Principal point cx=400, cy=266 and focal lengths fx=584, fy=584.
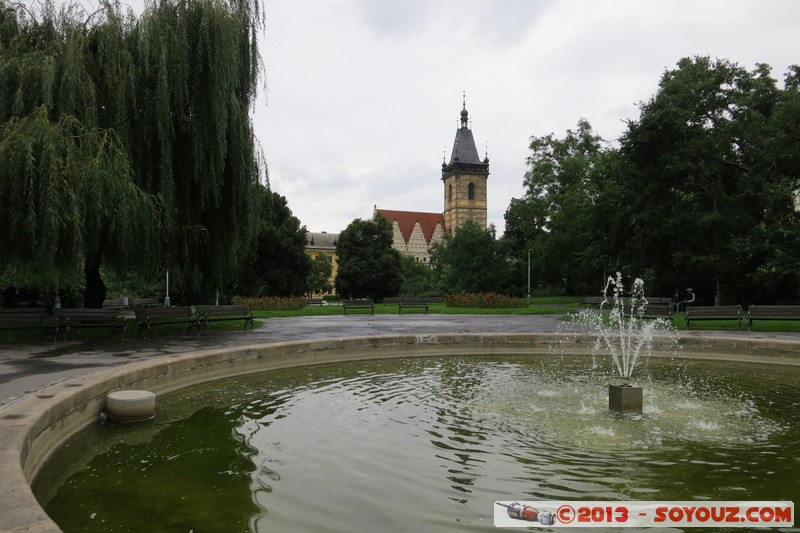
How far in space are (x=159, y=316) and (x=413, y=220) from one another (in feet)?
324

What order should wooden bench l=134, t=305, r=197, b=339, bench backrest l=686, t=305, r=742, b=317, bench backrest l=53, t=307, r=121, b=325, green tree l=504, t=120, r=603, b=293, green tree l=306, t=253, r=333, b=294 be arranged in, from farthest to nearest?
green tree l=306, t=253, r=333, b=294, green tree l=504, t=120, r=603, b=293, bench backrest l=686, t=305, r=742, b=317, wooden bench l=134, t=305, r=197, b=339, bench backrest l=53, t=307, r=121, b=325

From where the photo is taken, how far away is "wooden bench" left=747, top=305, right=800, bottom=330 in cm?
1727

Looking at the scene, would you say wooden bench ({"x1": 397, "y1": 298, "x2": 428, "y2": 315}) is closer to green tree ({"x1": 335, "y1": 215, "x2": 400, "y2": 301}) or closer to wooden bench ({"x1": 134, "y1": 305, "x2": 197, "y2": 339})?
wooden bench ({"x1": 134, "y1": 305, "x2": 197, "y2": 339})

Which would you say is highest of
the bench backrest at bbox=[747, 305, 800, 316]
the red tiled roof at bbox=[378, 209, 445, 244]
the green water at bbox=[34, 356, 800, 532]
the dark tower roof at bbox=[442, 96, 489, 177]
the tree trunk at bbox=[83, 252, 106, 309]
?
the dark tower roof at bbox=[442, 96, 489, 177]

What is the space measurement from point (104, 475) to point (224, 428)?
1.72 metres

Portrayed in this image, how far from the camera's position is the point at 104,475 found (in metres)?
5.33

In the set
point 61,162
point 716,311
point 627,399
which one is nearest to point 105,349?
point 61,162

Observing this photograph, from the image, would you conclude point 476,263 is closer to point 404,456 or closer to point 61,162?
point 61,162

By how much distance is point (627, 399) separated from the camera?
24.5ft

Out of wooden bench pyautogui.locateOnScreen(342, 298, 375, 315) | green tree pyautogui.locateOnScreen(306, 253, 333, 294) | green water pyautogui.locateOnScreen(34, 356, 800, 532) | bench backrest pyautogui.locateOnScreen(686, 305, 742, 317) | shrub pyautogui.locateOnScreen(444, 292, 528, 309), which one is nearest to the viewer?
green water pyautogui.locateOnScreen(34, 356, 800, 532)

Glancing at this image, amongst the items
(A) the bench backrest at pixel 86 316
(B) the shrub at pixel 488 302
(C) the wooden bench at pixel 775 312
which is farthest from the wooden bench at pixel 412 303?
(A) the bench backrest at pixel 86 316

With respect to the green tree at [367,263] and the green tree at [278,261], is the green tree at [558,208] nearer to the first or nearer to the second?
the green tree at [367,263]

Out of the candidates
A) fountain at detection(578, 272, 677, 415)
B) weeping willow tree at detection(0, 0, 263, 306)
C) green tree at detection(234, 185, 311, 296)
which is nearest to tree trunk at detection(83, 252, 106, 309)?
weeping willow tree at detection(0, 0, 263, 306)

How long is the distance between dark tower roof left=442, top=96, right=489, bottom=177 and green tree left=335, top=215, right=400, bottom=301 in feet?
148
